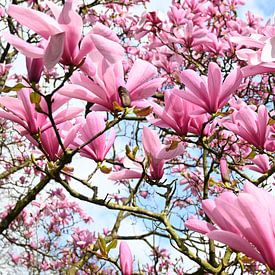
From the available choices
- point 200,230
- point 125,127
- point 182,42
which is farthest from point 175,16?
point 200,230

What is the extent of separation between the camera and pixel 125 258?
1.40m

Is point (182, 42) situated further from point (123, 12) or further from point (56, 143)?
point (123, 12)

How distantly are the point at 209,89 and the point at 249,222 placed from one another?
1.99ft

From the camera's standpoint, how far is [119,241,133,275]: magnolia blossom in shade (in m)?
1.40

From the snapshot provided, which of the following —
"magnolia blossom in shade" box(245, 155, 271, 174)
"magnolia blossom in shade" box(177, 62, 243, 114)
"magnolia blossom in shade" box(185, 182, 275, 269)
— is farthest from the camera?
"magnolia blossom in shade" box(245, 155, 271, 174)

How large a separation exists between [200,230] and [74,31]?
53 cm

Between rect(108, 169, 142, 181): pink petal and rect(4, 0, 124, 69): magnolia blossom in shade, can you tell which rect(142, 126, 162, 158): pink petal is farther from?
rect(4, 0, 124, 69): magnolia blossom in shade

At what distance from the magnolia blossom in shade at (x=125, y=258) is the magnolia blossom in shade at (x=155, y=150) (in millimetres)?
293

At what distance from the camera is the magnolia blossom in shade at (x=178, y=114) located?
4.78 ft

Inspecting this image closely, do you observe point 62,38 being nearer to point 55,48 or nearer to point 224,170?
point 55,48

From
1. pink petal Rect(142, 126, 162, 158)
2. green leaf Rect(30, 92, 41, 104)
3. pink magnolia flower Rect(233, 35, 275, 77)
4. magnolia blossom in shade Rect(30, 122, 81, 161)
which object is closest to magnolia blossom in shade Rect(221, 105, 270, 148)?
pink petal Rect(142, 126, 162, 158)

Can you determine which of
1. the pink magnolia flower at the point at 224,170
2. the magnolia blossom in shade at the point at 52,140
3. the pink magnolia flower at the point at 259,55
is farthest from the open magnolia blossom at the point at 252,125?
the magnolia blossom in shade at the point at 52,140

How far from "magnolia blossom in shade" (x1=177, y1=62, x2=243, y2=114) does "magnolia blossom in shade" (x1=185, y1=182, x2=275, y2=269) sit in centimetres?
52

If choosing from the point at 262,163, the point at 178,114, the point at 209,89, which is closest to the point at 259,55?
the point at 209,89
